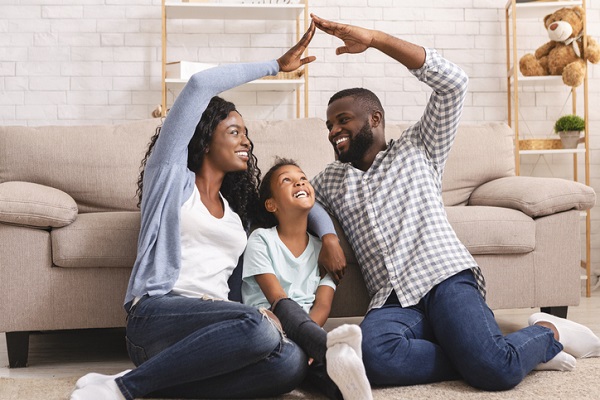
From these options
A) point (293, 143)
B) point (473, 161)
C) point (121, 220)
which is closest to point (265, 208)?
point (121, 220)

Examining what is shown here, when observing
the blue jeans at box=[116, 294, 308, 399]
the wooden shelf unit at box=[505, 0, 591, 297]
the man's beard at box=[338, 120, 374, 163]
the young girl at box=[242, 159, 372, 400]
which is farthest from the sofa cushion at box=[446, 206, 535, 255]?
the wooden shelf unit at box=[505, 0, 591, 297]

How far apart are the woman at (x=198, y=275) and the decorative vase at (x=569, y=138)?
2.28 m

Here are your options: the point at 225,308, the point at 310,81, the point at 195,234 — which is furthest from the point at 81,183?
the point at 310,81

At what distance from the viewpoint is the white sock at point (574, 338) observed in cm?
214

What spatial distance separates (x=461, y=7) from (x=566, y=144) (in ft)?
3.17

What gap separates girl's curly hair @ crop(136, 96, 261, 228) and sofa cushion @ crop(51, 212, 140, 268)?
0.21 meters

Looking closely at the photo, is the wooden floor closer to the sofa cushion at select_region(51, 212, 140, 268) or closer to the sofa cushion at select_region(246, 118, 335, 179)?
the sofa cushion at select_region(51, 212, 140, 268)

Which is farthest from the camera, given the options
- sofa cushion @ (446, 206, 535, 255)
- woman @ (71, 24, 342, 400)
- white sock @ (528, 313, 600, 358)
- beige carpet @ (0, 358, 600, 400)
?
sofa cushion @ (446, 206, 535, 255)

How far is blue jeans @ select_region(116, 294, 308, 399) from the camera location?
1673 mm

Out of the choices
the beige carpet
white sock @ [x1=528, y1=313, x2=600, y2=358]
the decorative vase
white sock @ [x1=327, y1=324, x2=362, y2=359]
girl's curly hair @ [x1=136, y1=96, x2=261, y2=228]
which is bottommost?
the beige carpet

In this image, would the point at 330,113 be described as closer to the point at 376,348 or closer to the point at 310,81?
the point at 376,348

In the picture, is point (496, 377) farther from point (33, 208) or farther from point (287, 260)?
point (33, 208)

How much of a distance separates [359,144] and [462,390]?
29.9 inches

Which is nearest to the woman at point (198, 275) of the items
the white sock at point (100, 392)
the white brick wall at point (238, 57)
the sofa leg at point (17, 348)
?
the white sock at point (100, 392)
